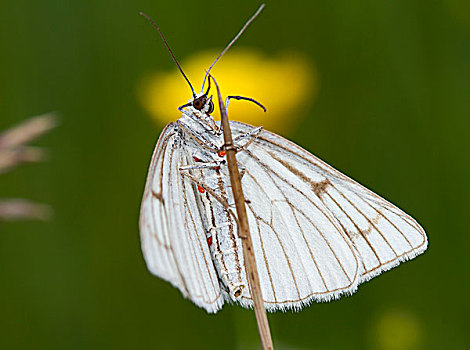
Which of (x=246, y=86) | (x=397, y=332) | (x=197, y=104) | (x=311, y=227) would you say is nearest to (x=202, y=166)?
(x=197, y=104)

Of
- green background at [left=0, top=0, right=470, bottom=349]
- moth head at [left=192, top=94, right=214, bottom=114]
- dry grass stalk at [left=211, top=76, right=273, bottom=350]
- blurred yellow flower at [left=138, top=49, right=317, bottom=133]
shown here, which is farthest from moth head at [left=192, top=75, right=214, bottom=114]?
blurred yellow flower at [left=138, top=49, right=317, bottom=133]

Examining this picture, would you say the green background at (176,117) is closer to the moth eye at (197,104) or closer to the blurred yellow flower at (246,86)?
the blurred yellow flower at (246,86)

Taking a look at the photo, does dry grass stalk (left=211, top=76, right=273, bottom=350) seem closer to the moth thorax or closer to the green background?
the moth thorax

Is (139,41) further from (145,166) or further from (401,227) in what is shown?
(401,227)

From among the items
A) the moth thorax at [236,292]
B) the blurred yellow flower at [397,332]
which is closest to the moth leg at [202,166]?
the moth thorax at [236,292]

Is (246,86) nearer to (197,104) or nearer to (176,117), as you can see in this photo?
(176,117)

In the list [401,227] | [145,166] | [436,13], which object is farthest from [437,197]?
[145,166]
